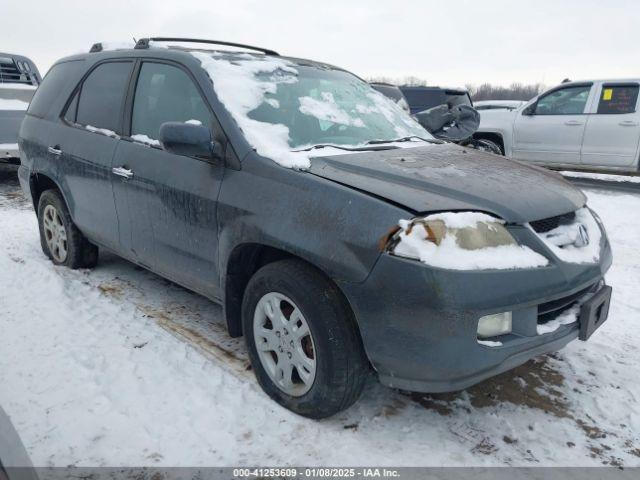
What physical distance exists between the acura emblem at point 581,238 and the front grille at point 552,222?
60 millimetres

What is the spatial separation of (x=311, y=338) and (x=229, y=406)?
2.00 feet

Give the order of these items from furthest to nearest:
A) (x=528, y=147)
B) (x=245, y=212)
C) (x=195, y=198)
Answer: (x=528, y=147) → (x=195, y=198) → (x=245, y=212)

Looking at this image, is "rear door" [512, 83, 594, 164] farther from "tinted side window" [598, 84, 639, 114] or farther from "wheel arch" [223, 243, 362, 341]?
"wheel arch" [223, 243, 362, 341]

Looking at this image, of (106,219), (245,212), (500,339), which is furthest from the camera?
(106,219)

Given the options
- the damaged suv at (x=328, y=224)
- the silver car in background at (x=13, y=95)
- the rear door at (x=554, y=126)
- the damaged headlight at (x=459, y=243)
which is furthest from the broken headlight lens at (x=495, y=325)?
the rear door at (x=554, y=126)

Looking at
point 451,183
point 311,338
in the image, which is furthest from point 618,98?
point 311,338

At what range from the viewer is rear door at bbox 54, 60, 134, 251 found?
3.58 metres

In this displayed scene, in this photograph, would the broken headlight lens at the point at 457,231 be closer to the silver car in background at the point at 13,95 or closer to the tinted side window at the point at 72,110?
the tinted side window at the point at 72,110

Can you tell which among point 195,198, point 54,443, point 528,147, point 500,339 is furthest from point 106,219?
point 528,147

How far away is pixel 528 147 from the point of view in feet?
31.0

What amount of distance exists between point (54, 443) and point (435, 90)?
456 inches

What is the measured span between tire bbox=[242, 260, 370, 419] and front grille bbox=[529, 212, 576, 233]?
3.06 ft

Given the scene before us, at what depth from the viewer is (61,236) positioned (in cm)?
435

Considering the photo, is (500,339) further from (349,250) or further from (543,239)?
(349,250)
